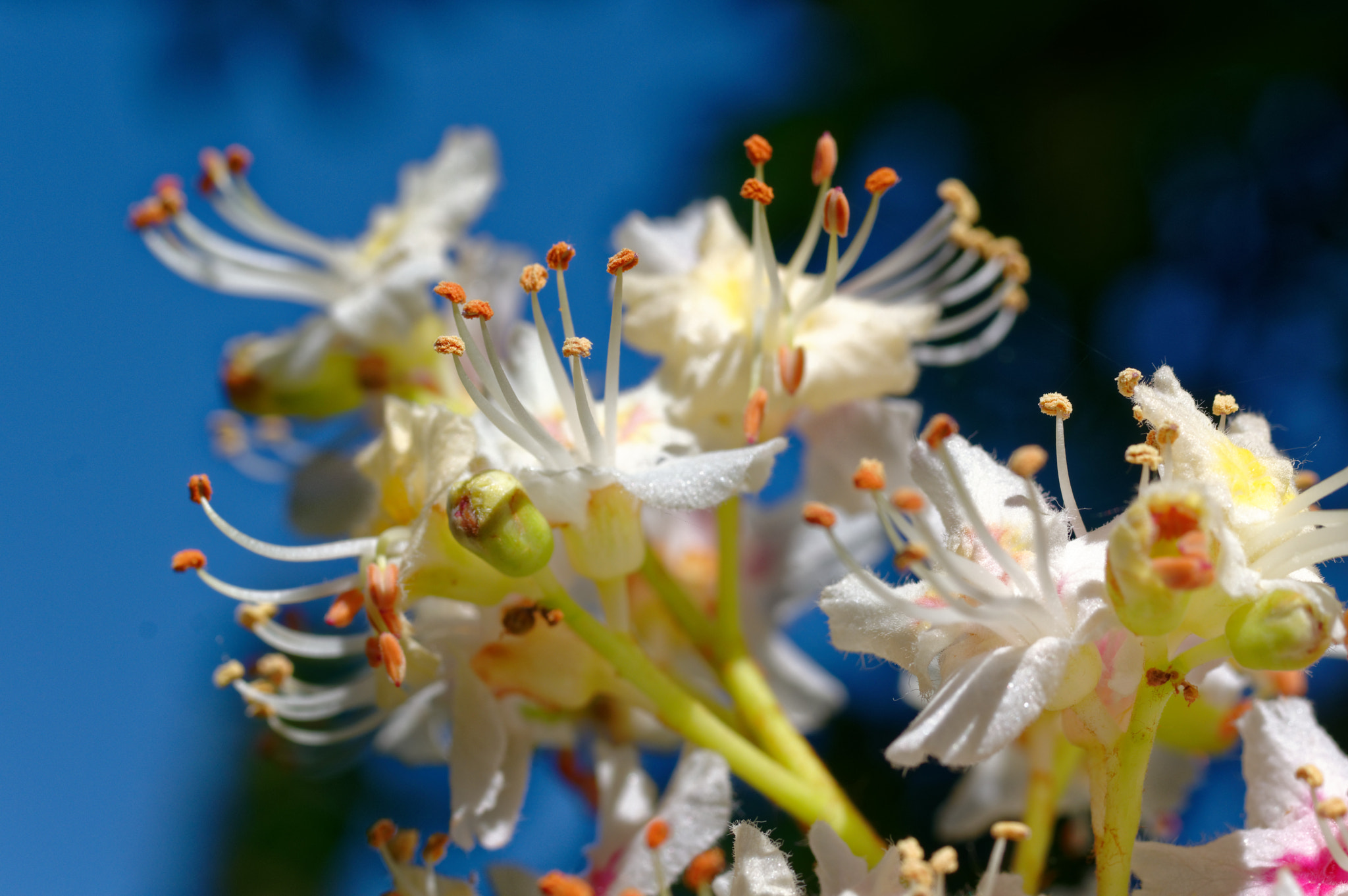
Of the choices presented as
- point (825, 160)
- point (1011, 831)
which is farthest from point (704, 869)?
point (825, 160)

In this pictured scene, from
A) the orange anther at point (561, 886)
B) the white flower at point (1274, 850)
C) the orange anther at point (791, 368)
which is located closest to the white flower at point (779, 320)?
the orange anther at point (791, 368)

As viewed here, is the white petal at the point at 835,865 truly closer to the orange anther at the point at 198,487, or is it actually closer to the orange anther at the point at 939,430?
the orange anther at the point at 939,430

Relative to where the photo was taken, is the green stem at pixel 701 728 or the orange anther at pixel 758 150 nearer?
the green stem at pixel 701 728

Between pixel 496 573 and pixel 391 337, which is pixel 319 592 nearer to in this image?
pixel 496 573

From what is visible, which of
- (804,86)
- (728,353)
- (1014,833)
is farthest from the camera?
(804,86)

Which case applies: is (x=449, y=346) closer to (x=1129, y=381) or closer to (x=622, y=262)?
(x=622, y=262)

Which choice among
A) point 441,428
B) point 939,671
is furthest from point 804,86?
point 939,671

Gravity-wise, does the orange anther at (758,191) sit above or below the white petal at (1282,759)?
above
